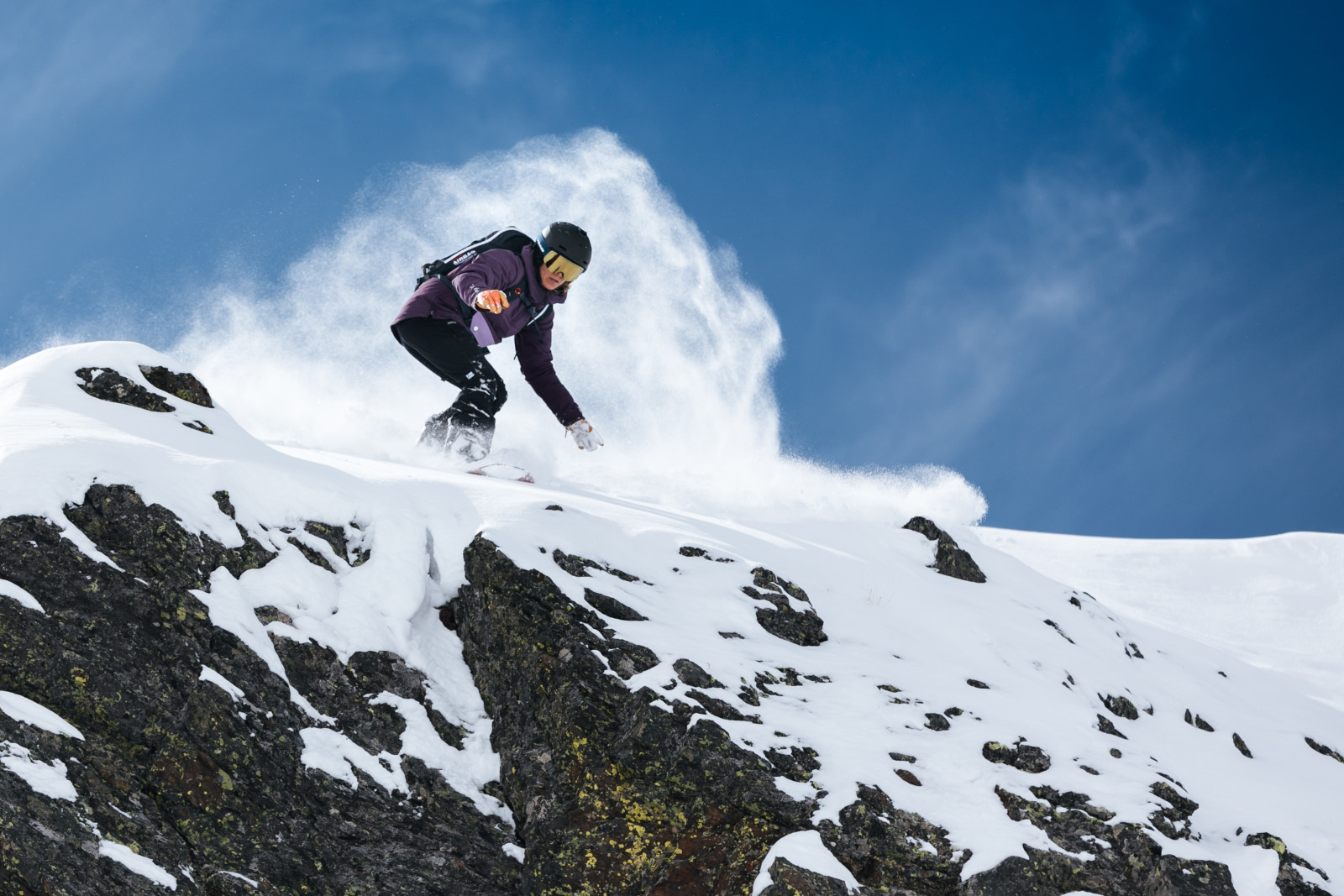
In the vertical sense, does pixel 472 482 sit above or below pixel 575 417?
below

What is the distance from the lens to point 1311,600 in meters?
13.1

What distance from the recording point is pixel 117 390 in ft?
20.2

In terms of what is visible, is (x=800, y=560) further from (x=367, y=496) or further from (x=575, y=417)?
(x=575, y=417)

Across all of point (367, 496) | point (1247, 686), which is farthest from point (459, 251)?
point (1247, 686)

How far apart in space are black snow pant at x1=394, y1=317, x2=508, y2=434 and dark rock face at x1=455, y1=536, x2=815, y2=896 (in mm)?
4134

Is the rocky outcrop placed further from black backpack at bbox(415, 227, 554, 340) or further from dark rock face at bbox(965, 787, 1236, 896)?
black backpack at bbox(415, 227, 554, 340)

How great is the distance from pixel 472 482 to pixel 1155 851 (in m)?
5.01

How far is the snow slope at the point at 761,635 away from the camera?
438cm

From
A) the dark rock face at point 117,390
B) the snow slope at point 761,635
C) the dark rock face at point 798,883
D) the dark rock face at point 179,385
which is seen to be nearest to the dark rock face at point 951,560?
the snow slope at point 761,635

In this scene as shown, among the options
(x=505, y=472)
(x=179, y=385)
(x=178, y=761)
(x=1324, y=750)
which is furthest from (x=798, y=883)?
(x=179, y=385)

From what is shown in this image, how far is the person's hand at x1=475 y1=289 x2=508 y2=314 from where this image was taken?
7.73 meters

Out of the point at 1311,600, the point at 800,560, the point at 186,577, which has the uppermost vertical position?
the point at 1311,600

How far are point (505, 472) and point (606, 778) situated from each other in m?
4.55

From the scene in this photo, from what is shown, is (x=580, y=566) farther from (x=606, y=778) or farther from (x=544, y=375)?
(x=544, y=375)
